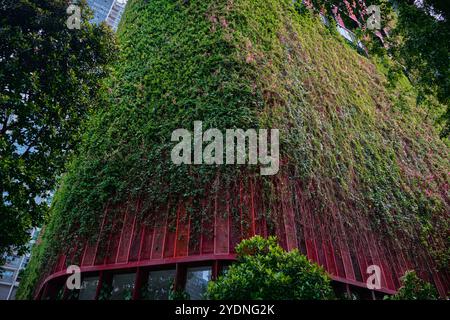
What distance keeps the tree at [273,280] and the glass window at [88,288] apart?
3.28m

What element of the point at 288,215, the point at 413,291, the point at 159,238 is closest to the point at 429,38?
the point at 288,215

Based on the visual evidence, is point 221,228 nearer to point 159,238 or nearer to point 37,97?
point 159,238

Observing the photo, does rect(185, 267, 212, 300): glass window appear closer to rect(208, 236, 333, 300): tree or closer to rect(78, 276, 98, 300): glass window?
rect(208, 236, 333, 300): tree

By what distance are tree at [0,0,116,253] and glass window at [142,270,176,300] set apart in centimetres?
219

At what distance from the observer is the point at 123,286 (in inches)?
235

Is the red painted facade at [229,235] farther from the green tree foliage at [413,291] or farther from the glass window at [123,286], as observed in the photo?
the green tree foliage at [413,291]

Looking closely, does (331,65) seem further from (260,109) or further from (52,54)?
(52,54)

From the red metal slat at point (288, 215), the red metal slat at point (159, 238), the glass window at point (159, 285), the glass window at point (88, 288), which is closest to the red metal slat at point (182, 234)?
the red metal slat at point (159, 238)

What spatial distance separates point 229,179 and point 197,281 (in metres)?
1.93

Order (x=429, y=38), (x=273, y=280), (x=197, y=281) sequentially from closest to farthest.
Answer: (x=273, y=280) → (x=429, y=38) → (x=197, y=281)

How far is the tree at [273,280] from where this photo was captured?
3.85 metres

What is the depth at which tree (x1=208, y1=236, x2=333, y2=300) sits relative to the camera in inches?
151

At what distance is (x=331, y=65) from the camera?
11.0 m

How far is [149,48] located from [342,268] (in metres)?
8.02
